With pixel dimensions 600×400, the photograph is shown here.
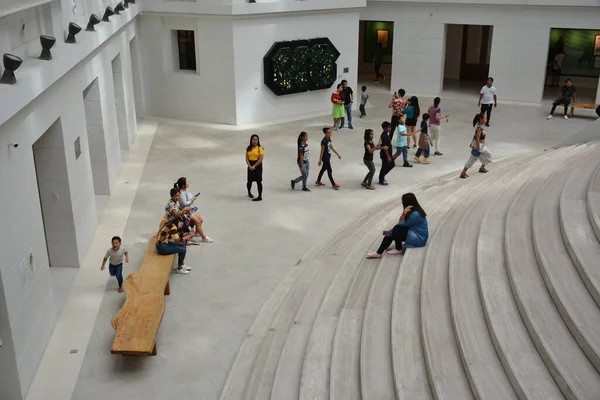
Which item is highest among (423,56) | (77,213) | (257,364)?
(423,56)

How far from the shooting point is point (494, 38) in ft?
74.8

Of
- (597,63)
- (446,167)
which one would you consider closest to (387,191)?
(446,167)

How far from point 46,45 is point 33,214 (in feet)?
7.24

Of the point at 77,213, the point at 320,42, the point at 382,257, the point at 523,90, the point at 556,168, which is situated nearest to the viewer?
the point at 382,257

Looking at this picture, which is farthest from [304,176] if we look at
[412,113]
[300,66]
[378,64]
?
[378,64]

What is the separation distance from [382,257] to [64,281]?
4883 mm

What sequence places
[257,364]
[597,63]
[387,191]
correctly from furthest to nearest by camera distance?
[597,63] → [387,191] → [257,364]

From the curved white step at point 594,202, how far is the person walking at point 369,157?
14.5ft

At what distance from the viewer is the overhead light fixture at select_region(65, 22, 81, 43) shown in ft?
33.2

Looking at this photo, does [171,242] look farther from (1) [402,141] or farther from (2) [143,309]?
(1) [402,141]

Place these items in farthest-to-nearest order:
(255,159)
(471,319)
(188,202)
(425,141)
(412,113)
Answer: (412,113) → (425,141) → (255,159) → (188,202) → (471,319)

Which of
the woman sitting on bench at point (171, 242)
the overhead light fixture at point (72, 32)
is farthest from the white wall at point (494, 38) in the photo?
the woman sitting on bench at point (171, 242)

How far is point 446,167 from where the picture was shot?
50.9 ft

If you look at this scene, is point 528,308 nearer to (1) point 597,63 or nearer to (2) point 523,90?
(2) point 523,90
